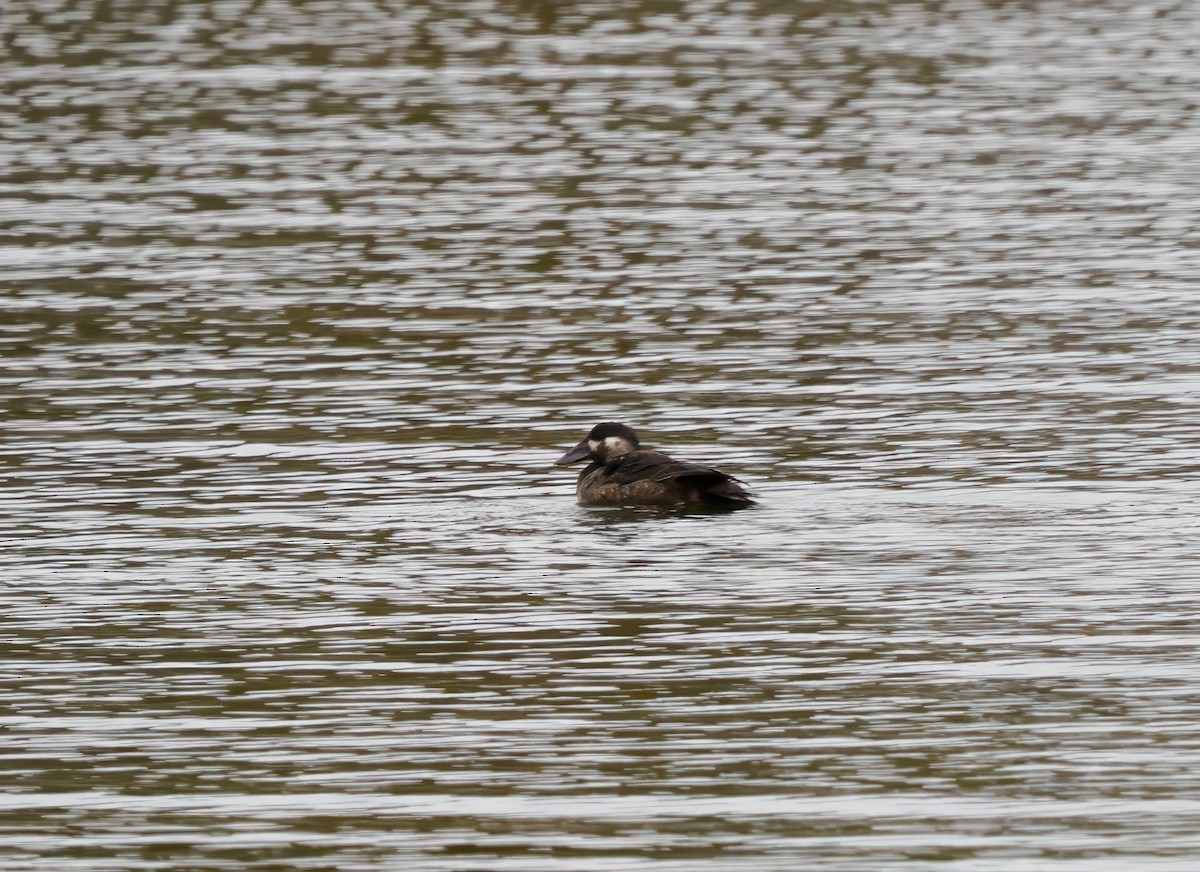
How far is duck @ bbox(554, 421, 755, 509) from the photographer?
51.9 ft

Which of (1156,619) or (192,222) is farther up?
(1156,619)

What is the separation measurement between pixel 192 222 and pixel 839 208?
265 inches

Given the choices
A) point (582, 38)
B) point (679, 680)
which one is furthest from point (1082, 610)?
point (582, 38)

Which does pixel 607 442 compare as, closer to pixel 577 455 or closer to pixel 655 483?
pixel 577 455

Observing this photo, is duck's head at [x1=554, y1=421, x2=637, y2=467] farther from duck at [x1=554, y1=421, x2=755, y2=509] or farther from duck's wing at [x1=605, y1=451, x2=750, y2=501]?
duck's wing at [x1=605, y1=451, x2=750, y2=501]

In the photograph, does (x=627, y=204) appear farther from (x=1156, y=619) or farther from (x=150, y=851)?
(x=150, y=851)

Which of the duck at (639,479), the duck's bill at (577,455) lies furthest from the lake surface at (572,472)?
the duck's bill at (577,455)

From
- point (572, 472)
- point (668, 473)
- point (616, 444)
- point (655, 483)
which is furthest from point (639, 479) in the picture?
point (572, 472)

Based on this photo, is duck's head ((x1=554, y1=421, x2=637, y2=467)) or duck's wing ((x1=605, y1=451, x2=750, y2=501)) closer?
duck's wing ((x1=605, y1=451, x2=750, y2=501))

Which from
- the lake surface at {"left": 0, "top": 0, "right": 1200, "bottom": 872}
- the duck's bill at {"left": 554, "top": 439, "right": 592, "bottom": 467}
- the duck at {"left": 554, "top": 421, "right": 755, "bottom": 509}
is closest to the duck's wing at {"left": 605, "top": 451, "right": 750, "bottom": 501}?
the duck at {"left": 554, "top": 421, "right": 755, "bottom": 509}

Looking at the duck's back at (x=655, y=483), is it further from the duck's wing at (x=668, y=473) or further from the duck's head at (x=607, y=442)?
the duck's head at (x=607, y=442)

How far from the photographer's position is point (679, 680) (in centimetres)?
1215

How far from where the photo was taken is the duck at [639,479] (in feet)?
51.9

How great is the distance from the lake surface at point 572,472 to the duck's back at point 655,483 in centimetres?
16
